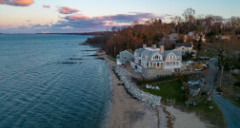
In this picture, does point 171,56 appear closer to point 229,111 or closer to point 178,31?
point 229,111

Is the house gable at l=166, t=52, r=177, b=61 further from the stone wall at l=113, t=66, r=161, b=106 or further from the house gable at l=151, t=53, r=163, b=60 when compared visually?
the stone wall at l=113, t=66, r=161, b=106

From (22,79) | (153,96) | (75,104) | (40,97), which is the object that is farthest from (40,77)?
(153,96)

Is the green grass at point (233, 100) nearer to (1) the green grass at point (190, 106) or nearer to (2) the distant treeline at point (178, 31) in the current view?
(1) the green grass at point (190, 106)

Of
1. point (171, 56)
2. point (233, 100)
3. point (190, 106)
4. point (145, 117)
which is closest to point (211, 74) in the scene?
point (171, 56)

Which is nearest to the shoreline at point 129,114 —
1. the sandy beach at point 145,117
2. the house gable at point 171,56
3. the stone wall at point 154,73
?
the sandy beach at point 145,117

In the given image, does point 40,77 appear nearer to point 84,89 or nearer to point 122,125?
point 84,89
